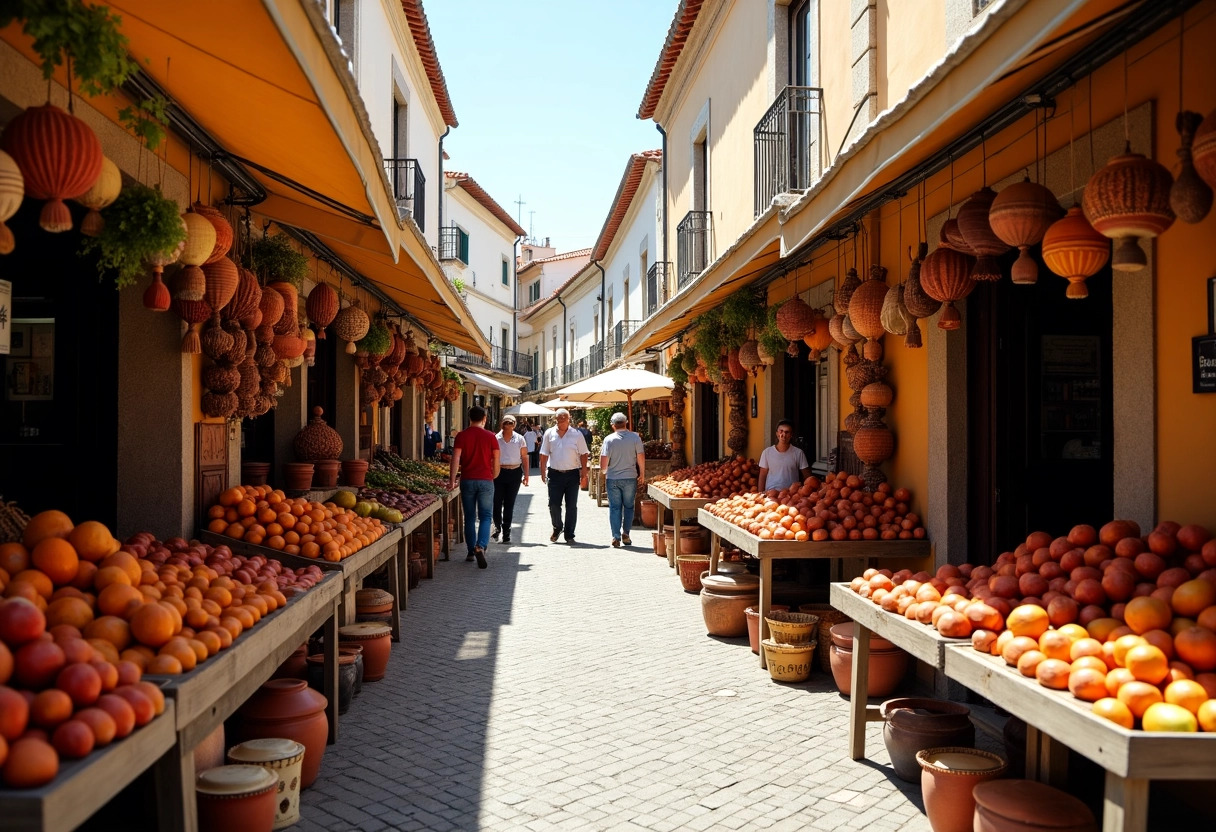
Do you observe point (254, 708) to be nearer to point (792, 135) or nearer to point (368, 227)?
point (368, 227)

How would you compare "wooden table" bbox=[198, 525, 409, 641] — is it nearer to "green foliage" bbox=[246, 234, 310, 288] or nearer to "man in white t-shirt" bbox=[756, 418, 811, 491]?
"green foliage" bbox=[246, 234, 310, 288]

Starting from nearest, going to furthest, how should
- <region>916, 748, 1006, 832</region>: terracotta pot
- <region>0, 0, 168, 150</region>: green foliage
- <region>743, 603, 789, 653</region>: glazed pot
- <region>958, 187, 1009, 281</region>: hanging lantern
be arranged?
<region>0, 0, 168, 150</region>: green foliage → <region>916, 748, 1006, 832</region>: terracotta pot → <region>958, 187, 1009, 281</region>: hanging lantern → <region>743, 603, 789, 653</region>: glazed pot

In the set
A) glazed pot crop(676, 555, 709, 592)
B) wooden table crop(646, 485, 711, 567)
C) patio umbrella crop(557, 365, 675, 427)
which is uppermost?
patio umbrella crop(557, 365, 675, 427)

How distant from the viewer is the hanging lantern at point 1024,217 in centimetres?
428

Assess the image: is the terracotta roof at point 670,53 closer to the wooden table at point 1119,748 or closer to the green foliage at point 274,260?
the green foliage at point 274,260

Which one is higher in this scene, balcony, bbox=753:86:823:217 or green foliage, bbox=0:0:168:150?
balcony, bbox=753:86:823:217

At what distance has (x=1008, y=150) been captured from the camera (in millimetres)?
5500

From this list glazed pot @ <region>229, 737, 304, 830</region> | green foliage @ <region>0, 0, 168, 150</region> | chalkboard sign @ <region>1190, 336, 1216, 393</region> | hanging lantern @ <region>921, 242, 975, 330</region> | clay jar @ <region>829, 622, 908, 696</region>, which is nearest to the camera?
green foliage @ <region>0, 0, 168, 150</region>

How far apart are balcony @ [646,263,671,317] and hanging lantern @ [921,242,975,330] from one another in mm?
13051

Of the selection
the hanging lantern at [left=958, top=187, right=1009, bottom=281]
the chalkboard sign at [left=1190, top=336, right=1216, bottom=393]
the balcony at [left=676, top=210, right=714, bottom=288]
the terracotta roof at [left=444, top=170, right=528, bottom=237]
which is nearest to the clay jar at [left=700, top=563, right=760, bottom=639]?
the hanging lantern at [left=958, top=187, right=1009, bottom=281]

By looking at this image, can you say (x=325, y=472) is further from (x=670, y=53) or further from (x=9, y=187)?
(x=670, y=53)

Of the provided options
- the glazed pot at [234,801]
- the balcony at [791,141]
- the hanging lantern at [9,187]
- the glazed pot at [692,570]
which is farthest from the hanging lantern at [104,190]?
the glazed pot at [692,570]

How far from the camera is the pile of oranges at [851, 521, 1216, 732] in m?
2.97

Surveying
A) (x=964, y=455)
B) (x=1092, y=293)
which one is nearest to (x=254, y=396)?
(x=964, y=455)
